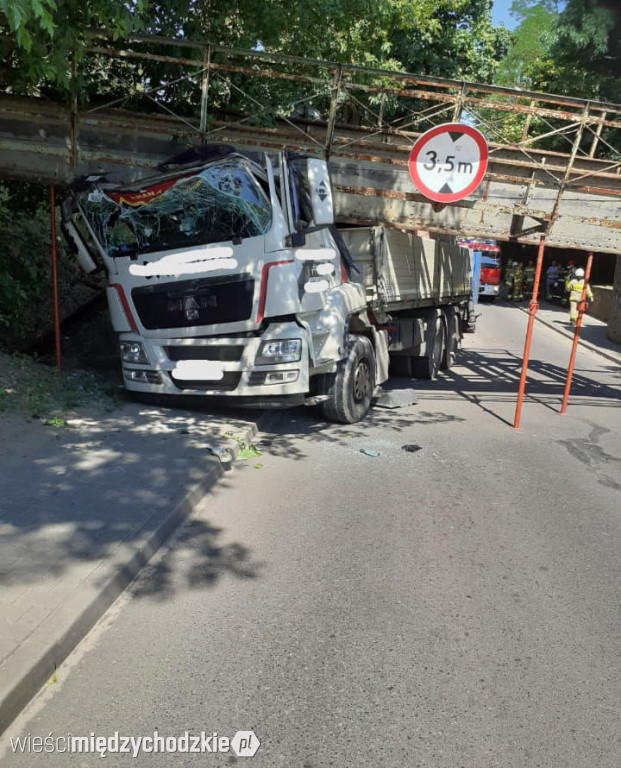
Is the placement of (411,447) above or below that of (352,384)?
below

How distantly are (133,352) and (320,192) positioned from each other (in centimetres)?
277

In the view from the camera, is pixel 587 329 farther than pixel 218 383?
Yes

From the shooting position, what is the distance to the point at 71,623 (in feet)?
10.1

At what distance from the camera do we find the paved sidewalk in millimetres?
16578

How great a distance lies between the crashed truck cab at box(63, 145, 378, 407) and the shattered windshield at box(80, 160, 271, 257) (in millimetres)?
11

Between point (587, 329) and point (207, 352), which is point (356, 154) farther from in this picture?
point (587, 329)

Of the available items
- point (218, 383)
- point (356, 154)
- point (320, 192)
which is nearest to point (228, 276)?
point (218, 383)

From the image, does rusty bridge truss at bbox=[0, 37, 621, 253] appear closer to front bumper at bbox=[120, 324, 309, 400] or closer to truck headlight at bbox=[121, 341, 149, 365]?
truck headlight at bbox=[121, 341, 149, 365]

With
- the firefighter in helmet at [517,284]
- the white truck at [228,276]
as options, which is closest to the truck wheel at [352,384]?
the white truck at [228,276]

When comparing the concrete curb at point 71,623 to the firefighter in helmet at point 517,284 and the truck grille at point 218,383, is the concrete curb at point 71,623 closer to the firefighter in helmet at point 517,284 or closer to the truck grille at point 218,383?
the truck grille at point 218,383

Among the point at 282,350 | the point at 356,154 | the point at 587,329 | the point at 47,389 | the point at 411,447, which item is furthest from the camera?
the point at 587,329

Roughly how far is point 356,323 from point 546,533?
147 inches

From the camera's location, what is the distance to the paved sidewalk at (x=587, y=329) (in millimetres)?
16578

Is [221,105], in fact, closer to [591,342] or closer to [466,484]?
[466,484]
